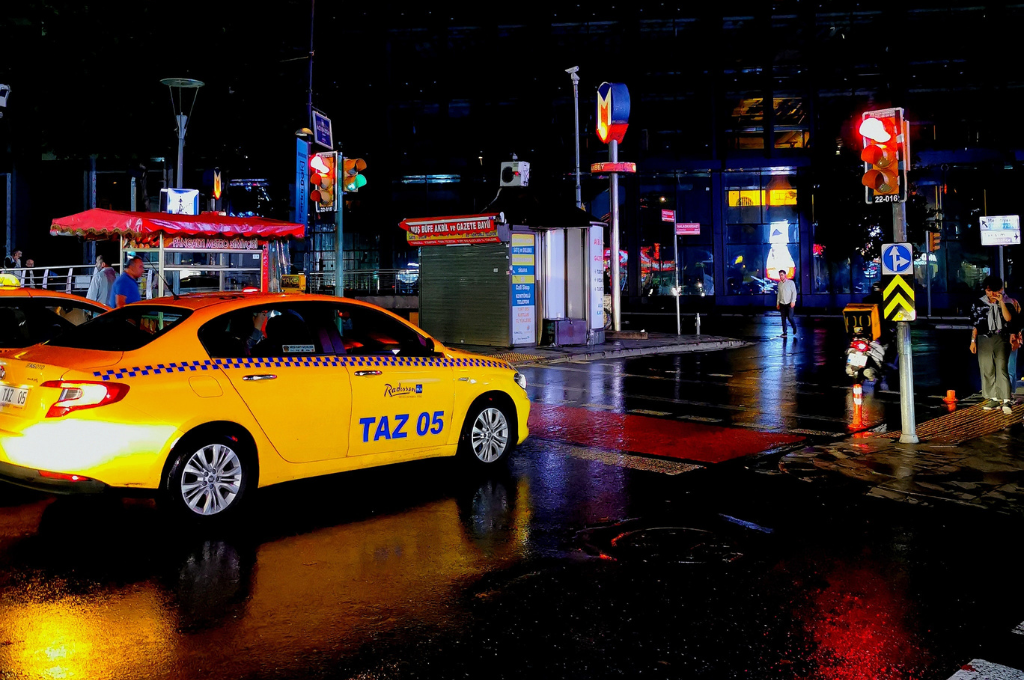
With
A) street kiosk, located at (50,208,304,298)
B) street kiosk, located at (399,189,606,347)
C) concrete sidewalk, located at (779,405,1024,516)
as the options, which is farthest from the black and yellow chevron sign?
street kiosk, located at (399,189,606,347)

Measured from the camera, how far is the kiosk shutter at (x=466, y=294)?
22.1 metres

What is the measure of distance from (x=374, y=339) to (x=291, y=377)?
1.32m

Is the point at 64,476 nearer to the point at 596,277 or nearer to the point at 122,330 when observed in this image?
the point at 122,330

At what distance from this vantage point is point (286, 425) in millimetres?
6844

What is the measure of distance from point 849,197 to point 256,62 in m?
27.2

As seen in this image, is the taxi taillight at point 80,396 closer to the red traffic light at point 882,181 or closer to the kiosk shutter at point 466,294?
the red traffic light at point 882,181

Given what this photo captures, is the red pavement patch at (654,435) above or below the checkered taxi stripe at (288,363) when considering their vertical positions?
below

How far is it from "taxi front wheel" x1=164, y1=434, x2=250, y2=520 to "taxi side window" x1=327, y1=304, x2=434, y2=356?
1.26 m

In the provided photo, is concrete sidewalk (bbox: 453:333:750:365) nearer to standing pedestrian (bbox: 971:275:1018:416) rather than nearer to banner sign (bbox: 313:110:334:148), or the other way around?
banner sign (bbox: 313:110:334:148)

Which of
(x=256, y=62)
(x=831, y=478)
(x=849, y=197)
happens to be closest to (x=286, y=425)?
(x=831, y=478)

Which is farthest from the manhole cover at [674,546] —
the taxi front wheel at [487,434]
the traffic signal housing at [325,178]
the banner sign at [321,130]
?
the banner sign at [321,130]

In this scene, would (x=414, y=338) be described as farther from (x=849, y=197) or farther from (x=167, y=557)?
(x=849, y=197)

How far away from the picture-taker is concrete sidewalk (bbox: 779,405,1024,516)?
7.46 metres

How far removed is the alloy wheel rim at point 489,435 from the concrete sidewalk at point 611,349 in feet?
35.4
